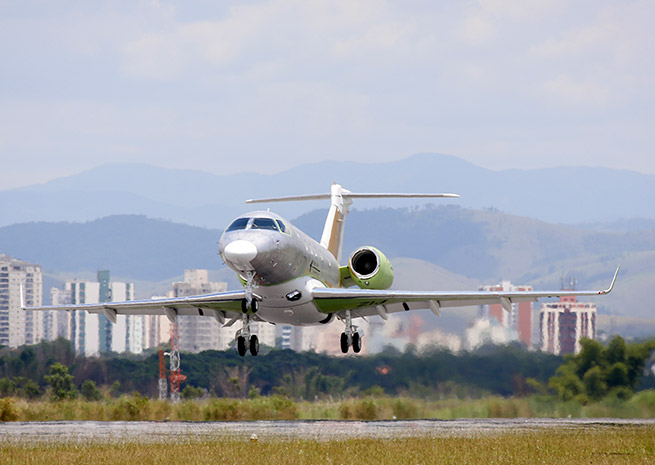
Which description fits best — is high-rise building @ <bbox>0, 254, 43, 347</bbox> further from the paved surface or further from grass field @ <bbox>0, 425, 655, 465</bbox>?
grass field @ <bbox>0, 425, 655, 465</bbox>

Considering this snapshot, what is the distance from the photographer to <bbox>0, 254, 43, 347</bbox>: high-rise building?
566 ft

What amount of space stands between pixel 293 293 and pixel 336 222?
1072 centimetres

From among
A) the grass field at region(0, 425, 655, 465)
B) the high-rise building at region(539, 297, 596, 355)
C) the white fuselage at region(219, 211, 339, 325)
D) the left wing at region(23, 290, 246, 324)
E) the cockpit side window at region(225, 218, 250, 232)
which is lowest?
the grass field at region(0, 425, 655, 465)

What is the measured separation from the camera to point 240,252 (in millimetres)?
28266

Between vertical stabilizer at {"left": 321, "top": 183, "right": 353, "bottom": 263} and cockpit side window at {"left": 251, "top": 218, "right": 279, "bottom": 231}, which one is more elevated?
vertical stabilizer at {"left": 321, "top": 183, "right": 353, "bottom": 263}

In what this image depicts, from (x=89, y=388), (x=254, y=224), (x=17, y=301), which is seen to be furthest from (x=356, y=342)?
(x=17, y=301)

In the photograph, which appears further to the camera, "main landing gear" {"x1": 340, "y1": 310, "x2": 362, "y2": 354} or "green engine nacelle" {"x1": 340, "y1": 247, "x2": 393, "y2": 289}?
"green engine nacelle" {"x1": 340, "y1": 247, "x2": 393, "y2": 289}

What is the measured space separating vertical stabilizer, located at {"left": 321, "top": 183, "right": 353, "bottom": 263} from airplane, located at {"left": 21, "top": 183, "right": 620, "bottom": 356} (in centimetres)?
8

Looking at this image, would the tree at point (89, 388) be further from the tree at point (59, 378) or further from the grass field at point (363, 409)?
the grass field at point (363, 409)

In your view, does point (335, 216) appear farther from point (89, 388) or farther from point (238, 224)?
point (89, 388)

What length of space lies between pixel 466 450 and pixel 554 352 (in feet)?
69.1

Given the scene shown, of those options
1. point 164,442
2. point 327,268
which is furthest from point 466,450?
point 327,268

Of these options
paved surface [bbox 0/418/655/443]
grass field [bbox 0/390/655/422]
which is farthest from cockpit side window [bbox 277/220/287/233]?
grass field [bbox 0/390/655/422]

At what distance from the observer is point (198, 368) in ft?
221
